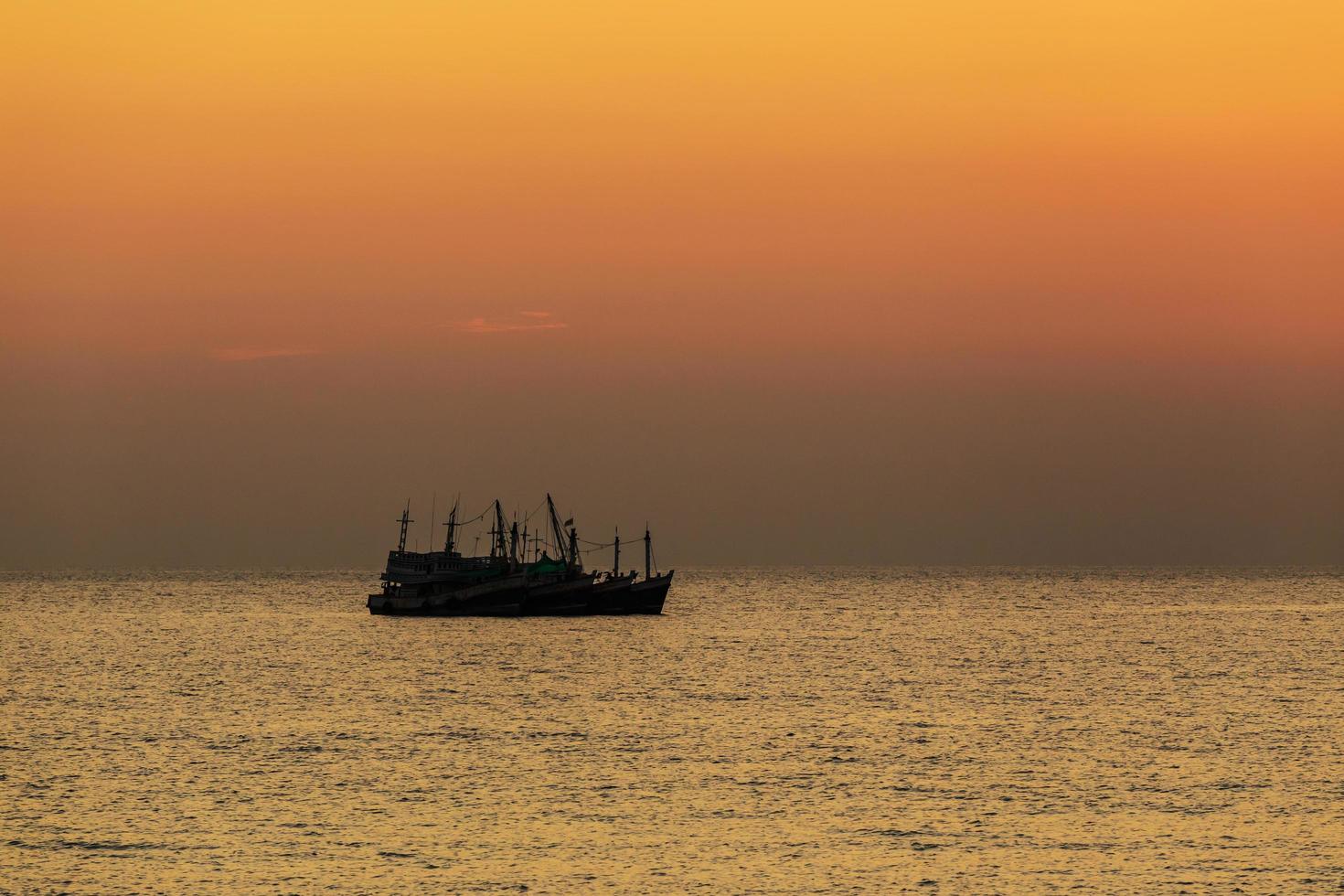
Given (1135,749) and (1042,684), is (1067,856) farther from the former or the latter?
(1042,684)

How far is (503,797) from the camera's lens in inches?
2712

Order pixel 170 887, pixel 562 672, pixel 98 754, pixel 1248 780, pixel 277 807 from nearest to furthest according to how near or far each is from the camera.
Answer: pixel 170 887
pixel 277 807
pixel 1248 780
pixel 98 754
pixel 562 672

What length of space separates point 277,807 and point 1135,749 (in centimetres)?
4435

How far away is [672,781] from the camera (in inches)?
2891

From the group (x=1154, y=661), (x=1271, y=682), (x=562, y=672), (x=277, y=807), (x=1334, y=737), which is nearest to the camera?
(x=277, y=807)

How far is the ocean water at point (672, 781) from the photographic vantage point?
180ft

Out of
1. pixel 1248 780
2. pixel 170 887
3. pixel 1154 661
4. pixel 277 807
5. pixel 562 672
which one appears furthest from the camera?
pixel 1154 661

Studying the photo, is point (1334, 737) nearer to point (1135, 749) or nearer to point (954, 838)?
point (1135, 749)

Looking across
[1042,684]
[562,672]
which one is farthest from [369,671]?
[1042,684]

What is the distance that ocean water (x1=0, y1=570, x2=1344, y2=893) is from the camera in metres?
55.0

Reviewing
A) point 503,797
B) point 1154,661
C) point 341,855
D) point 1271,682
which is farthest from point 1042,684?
point 341,855

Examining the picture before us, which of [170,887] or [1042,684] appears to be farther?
[1042,684]

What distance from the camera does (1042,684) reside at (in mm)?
128625

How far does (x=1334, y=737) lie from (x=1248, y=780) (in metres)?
19.2
